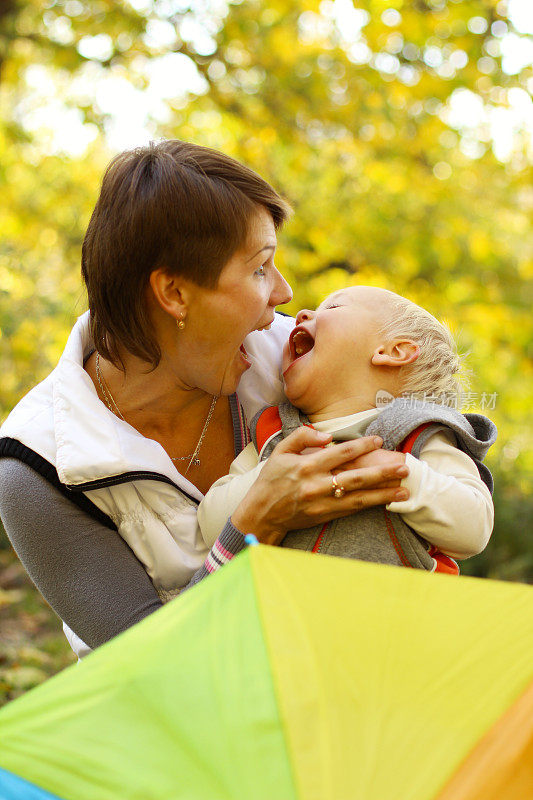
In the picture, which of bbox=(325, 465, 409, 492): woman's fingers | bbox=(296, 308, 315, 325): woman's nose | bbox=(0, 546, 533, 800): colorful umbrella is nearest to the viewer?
bbox=(0, 546, 533, 800): colorful umbrella

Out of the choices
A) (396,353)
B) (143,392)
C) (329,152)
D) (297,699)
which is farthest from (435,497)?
(329,152)

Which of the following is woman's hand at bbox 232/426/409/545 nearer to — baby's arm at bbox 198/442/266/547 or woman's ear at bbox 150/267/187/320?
baby's arm at bbox 198/442/266/547

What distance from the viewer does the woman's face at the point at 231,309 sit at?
2146 mm

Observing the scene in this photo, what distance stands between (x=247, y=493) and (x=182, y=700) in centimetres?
87

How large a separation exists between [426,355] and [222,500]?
66 centimetres

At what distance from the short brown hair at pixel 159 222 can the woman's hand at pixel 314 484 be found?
54 cm

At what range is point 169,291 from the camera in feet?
7.14

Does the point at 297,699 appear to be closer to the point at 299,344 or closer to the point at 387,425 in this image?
the point at 387,425

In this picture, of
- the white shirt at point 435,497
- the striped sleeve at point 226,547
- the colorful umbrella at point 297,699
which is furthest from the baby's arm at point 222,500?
the colorful umbrella at point 297,699

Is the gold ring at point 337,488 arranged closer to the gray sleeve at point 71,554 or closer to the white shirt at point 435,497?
the white shirt at point 435,497

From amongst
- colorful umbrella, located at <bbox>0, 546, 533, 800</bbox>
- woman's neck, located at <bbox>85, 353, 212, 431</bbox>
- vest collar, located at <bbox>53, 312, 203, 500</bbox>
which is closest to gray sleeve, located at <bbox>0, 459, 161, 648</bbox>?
vest collar, located at <bbox>53, 312, 203, 500</bbox>

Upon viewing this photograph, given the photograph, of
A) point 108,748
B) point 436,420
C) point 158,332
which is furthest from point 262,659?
point 158,332

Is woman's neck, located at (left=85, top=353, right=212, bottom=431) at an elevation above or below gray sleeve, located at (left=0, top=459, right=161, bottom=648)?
above

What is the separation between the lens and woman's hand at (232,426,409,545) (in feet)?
5.98
